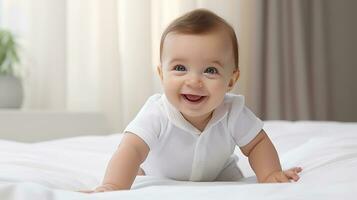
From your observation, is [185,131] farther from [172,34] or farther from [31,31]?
[31,31]

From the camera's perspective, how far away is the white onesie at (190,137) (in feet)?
3.30

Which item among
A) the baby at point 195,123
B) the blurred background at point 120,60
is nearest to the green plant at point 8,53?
the blurred background at point 120,60

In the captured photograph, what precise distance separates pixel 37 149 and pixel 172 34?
0.56 metres

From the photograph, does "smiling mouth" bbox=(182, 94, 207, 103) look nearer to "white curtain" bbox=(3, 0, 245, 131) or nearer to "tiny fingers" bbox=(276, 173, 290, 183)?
Answer: "tiny fingers" bbox=(276, 173, 290, 183)

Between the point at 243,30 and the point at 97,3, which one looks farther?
the point at 243,30

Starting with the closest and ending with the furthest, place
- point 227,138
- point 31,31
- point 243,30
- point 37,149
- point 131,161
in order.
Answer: point 131,161
point 227,138
point 37,149
point 31,31
point 243,30

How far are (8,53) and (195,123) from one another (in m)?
1.96

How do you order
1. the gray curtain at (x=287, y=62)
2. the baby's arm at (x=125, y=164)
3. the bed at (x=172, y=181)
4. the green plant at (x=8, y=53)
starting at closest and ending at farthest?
the bed at (x=172, y=181), the baby's arm at (x=125, y=164), the green plant at (x=8, y=53), the gray curtain at (x=287, y=62)

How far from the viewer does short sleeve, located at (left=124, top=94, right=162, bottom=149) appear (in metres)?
0.97

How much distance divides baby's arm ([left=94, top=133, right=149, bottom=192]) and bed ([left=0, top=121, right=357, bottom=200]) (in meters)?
0.03

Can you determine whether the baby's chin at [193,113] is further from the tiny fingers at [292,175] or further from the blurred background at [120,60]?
the blurred background at [120,60]

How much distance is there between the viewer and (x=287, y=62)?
3406 millimetres

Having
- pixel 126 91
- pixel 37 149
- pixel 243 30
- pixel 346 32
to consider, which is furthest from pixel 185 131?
pixel 346 32

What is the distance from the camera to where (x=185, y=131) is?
101 cm
